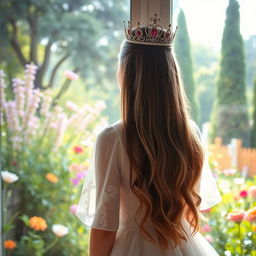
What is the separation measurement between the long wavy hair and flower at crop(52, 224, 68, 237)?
66cm

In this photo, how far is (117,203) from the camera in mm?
1242

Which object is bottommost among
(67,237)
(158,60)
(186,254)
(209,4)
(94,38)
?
(67,237)

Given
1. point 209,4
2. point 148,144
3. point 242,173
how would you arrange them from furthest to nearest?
1. point 242,173
2. point 209,4
3. point 148,144

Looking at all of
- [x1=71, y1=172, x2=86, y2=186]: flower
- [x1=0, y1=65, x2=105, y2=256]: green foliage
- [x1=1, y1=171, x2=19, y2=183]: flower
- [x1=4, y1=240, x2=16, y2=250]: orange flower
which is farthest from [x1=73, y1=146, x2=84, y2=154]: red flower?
[x1=4, y1=240, x2=16, y2=250]: orange flower

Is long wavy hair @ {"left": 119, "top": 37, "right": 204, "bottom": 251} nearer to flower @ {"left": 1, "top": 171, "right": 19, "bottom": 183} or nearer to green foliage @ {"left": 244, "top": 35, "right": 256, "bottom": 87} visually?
green foliage @ {"left": 244, "top": 35, "right": 256, "bottom": 87}

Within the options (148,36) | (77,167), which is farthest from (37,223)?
(148,36)

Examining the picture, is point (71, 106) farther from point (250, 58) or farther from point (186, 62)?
point (250, 58)

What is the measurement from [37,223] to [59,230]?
0.34 ft

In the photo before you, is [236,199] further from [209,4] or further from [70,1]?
[70,1]

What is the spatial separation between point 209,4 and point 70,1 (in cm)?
64

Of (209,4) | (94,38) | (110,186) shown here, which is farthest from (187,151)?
(94,38)

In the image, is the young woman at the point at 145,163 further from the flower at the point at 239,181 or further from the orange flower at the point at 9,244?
the orange flower at the point at 9,244

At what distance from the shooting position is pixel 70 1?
6.08ft

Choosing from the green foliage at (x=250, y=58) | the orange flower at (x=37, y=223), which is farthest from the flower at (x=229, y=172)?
the orange flower at (x=37, y=223)
